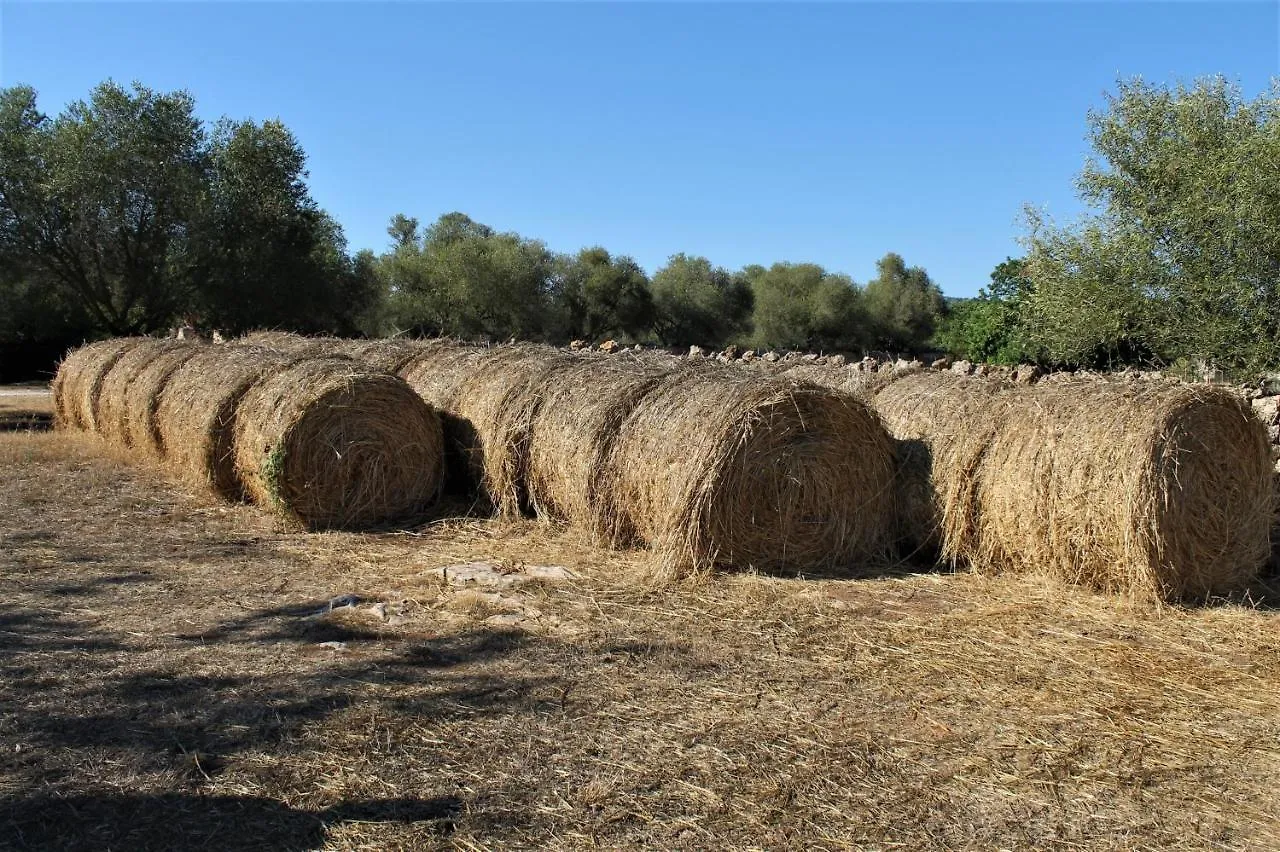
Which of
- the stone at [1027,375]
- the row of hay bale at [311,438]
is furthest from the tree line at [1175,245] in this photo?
the row of hay bale at [311,438]

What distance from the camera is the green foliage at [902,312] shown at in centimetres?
4762

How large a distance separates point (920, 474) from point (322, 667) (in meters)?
4.88

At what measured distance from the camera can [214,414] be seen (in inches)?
383

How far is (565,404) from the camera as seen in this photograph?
8.75 metres

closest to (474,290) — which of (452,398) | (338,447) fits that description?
(452,398)

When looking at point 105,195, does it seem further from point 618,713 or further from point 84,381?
point 618,713

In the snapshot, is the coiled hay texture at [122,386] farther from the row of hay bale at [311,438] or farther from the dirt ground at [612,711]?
the dirt ground at [612,711]

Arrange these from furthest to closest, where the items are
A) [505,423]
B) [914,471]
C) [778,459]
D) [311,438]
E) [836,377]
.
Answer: [836,377]
[505,423]
[311,438]
[914,471]
[778,459]

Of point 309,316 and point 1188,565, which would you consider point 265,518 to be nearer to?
point 1188,565

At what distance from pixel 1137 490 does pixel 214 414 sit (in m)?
8.02

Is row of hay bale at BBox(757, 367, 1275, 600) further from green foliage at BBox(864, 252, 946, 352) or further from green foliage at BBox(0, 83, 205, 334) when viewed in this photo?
green foliage at BBox(864, 252, 946, 352)

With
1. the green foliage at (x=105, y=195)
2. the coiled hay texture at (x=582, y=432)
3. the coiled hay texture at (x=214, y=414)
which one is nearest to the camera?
the coiled hay texture at (x=582, y=432)

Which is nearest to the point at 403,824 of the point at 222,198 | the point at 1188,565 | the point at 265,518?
the point at 1188,565

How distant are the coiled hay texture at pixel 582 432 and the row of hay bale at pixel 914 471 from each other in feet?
0.06
